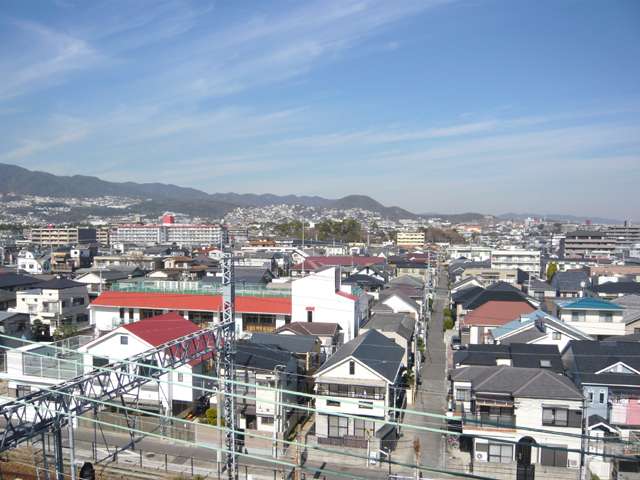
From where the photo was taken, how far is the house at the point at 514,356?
9.48 meters

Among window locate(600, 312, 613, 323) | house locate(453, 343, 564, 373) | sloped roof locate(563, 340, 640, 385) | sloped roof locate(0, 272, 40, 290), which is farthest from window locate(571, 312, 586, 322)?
sloped roof locate(0, 272, 40, 290)

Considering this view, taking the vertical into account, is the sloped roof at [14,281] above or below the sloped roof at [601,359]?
above

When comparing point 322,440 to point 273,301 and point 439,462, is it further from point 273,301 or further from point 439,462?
point 273,301

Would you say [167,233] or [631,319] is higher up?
[167,233]

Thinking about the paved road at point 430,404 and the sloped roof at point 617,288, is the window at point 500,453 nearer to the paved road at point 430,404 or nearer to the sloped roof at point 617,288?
the paved road at point 430,404

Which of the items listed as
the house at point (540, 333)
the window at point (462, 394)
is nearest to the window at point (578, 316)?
the house at point (540, 333)

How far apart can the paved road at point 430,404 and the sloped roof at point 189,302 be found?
4.10m

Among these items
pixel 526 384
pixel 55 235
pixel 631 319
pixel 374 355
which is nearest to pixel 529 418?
pixel 526 384

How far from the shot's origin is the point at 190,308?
48.1 feet

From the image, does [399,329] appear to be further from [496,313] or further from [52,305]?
[52,305]

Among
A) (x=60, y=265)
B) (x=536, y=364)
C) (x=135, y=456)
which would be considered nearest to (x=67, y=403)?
(x=135, y=456)

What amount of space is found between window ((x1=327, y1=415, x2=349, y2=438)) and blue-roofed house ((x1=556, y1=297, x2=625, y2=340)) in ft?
A: 24.9

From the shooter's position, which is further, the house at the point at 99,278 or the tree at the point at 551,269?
the tree at the point at 551,269

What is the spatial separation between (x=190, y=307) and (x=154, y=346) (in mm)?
4768
